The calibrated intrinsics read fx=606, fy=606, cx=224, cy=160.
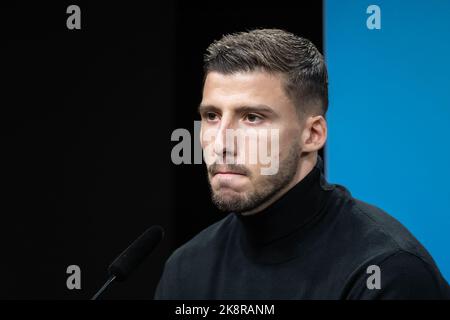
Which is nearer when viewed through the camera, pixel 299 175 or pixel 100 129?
pixel 299 175

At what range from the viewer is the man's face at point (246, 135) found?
1.23m

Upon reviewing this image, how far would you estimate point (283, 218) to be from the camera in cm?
132

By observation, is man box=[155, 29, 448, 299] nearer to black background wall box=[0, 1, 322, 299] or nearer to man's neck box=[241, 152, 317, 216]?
man's neck box=[241, 152, 317, 216]

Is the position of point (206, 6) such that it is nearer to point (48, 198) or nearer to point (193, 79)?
point (193, 79)

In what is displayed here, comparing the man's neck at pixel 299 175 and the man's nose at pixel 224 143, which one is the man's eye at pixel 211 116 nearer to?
the man's nose at pixel 224 143

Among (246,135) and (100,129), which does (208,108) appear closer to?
(246,135)

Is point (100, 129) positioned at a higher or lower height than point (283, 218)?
higher

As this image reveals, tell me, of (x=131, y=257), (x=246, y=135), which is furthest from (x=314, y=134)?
(x=131, y=257)

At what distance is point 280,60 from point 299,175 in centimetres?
26

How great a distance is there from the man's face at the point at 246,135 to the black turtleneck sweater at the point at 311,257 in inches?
2.6

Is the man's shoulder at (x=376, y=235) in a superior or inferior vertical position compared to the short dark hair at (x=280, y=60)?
inferior

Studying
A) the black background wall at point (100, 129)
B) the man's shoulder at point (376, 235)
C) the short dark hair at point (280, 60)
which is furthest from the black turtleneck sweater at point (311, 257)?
the black background wall at point (100, 129)

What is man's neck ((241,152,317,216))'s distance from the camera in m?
1.32

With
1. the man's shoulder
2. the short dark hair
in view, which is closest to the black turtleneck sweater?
the man's shoulder
